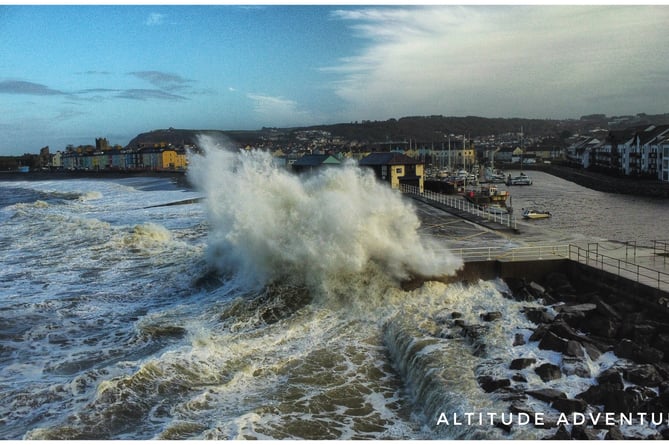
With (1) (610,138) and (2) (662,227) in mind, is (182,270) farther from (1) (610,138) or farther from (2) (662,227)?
(1) (610,138)

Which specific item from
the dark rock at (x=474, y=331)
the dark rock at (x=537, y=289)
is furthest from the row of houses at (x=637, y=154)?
the dark rock at (x=474, y=331)

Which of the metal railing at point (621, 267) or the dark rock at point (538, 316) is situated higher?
the metal railing at point (621, 267)

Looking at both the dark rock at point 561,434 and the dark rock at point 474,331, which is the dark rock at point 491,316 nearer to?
the dark rock at point 474,331

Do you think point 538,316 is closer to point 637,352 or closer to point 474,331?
A: point 474,331

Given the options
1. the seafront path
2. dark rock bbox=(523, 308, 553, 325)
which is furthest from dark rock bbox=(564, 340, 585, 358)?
the seafront path

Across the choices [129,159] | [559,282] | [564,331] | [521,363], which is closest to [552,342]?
Result: [564,331]

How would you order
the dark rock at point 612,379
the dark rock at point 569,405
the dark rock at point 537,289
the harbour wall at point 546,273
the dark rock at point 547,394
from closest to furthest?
the dark rock at point 569,405
the dark rock at point 547,394
the dark rock at point 612,379
the harbour wall at point 546,273
the dark rock at point 537,289

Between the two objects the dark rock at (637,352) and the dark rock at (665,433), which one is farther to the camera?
the dark rock at (637,352)

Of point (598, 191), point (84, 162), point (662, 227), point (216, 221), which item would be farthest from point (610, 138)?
point (84, 162)
